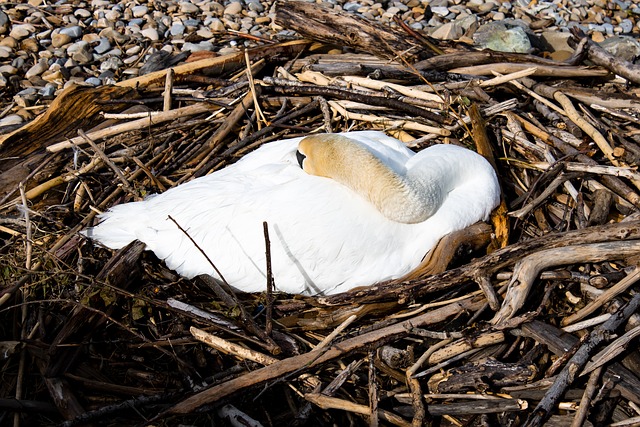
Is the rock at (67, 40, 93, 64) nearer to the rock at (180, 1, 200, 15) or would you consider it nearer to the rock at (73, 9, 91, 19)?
the rock at (73, 9, 91, 19)

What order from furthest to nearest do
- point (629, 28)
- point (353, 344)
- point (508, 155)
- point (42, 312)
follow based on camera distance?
point (629, 28)
point (508, 155)
point (42, 312)
point (353, 344)

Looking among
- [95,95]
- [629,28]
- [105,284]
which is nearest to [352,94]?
[95,95]

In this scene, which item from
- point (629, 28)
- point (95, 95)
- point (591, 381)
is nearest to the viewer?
point (591, 381)

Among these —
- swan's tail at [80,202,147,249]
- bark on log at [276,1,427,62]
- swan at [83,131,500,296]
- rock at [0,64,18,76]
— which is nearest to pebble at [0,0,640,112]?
rock at [0,64,18,76]

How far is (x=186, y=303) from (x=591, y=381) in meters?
2.47

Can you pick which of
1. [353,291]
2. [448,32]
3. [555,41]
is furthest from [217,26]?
[353,291]

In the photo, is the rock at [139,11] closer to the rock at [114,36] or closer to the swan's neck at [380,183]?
the rock at [114,36]

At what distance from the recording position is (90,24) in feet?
27.6

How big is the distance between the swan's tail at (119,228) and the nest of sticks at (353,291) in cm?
12

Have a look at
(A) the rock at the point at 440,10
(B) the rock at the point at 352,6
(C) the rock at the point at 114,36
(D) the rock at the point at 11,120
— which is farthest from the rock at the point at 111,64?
(A) the rock at the point at 440,10

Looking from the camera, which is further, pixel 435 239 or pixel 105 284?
pixel 435 239

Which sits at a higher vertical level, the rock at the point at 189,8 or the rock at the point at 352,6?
the rock at the point at 189,8

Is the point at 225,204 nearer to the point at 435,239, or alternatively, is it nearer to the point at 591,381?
the point at 435,239

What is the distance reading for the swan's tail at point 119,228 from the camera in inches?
178
